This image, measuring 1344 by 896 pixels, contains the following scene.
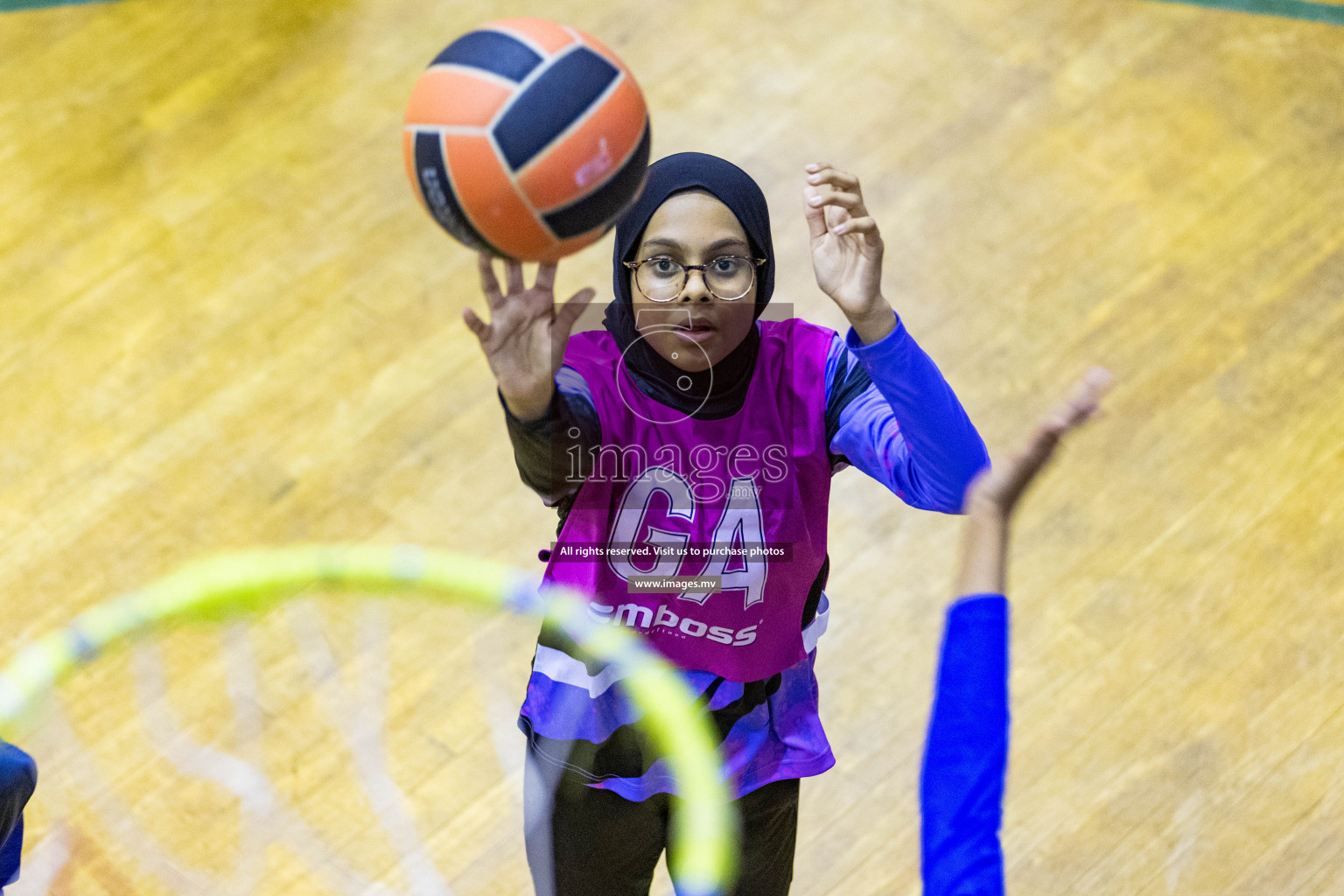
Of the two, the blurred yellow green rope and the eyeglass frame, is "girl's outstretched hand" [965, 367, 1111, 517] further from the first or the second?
the blurred yellow green rope

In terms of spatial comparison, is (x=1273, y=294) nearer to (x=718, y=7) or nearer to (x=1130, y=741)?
(x=1130, y=741)

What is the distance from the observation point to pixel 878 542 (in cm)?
353

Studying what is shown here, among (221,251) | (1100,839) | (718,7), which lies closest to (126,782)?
(221,251)

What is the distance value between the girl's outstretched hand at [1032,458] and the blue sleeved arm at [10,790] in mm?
1472

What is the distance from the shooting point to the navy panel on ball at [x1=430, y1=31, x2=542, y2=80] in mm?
1853

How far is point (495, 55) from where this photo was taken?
1.87m

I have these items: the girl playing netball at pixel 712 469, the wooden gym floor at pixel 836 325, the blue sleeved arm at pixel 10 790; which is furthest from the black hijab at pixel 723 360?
the wooden gym floor at pixel 836 325

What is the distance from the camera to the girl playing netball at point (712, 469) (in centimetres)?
193

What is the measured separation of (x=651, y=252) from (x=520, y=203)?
0.80ft

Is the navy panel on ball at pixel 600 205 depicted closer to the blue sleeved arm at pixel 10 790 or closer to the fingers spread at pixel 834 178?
the fingers spread at pixel 834 178

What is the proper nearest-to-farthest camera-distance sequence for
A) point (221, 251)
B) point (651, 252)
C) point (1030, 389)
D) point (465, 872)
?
point (651, 252) → point (465, 872) → point (1030, 389) → point (221, 251)

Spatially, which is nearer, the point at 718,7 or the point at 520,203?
the point at 520,203

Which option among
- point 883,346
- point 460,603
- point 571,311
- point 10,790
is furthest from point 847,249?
point 10,790

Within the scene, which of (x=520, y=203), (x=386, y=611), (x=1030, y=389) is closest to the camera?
(x=520, y=203)
